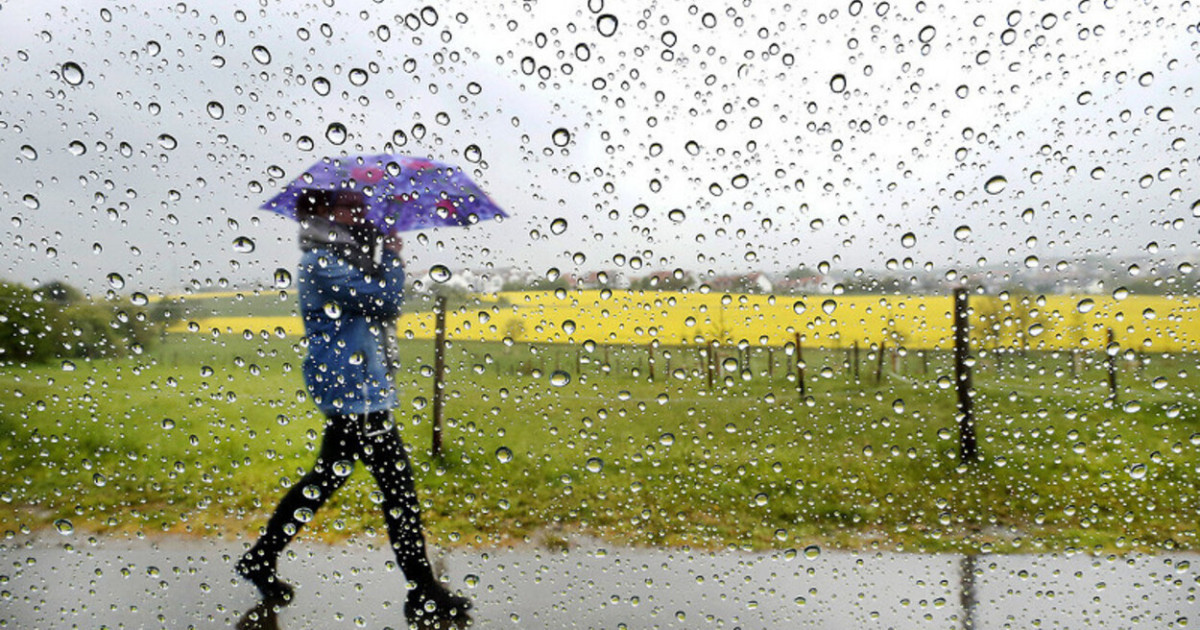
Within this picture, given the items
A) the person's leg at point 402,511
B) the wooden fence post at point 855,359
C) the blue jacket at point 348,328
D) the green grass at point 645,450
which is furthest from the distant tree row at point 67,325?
the wooden fence post at point 855,359

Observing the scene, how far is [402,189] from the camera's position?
0.99 meters

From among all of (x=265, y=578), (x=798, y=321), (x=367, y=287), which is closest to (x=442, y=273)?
(x=367, y=287)

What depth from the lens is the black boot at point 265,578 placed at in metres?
1.15

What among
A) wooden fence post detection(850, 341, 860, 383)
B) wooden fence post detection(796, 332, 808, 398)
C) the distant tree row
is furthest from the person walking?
wooden fence post detection(850, 341, 860, 383)

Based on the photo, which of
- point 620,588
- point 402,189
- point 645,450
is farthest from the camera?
point 620,588

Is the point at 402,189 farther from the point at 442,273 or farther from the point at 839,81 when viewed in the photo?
the point at 839,81

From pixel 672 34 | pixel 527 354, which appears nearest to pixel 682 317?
pixel 527 354

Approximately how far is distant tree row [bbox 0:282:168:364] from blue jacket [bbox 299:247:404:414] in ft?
1.07

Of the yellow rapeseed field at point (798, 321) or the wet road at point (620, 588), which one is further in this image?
the wet road at point (620, 588)

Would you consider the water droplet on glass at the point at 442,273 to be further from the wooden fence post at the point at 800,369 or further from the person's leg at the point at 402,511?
the wooden fence post at the point at 800,369

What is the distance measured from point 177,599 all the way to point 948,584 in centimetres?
173

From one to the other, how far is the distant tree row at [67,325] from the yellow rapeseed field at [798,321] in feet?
0.32

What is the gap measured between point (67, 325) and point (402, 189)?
79 centimetres

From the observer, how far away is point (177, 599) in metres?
1.20
